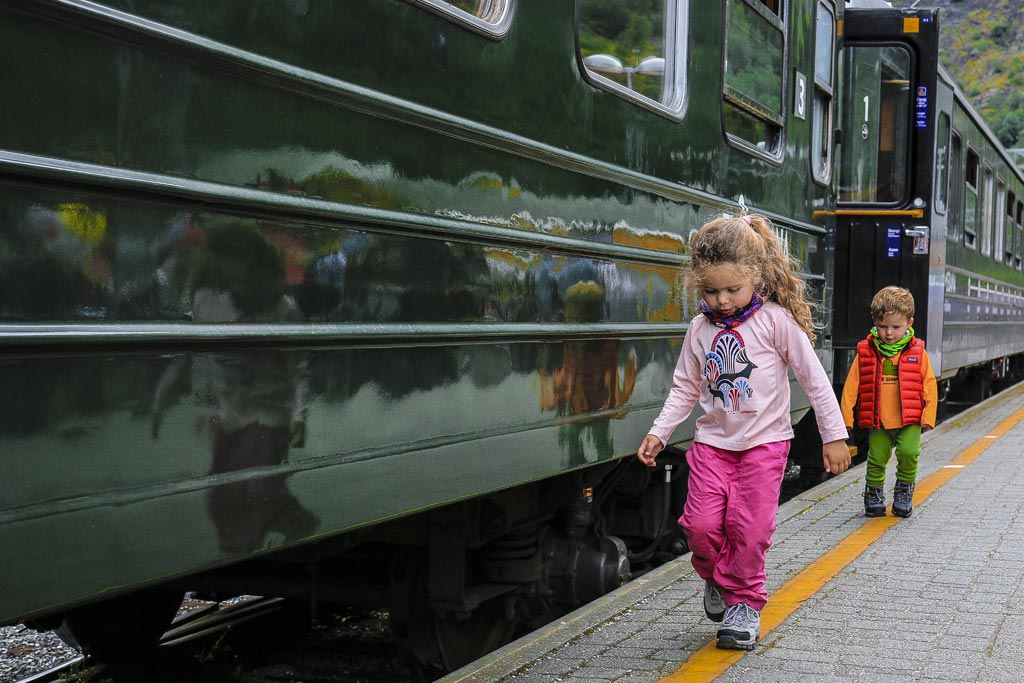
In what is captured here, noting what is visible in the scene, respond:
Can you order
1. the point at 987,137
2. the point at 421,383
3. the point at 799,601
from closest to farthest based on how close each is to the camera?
the point at 421,383, the point at 799,601, the point at 987,137

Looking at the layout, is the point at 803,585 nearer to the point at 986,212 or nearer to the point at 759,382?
the point at 759,382

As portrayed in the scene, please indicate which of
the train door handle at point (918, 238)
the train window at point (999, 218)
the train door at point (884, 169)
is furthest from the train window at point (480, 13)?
the train window at point (999, 218)

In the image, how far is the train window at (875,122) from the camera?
8.27m

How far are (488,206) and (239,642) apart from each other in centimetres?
261

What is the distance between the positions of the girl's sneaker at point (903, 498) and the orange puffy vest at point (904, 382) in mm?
316

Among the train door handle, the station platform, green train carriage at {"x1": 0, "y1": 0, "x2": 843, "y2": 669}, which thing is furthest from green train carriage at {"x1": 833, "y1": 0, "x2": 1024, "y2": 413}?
green train carriage at {"x1": 0, "y1": 0, "x2": 843, "y2": 669}

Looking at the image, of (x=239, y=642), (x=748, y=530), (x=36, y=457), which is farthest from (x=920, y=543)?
(x=36, y=457)

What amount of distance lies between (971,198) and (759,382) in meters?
9.73

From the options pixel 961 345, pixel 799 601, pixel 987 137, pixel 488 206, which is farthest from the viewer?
pixel 987 137

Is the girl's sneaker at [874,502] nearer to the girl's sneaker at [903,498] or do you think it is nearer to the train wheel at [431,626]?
the girl's sneaker at [903,498]

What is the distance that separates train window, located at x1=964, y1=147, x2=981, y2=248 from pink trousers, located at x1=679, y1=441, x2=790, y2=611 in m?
9.06

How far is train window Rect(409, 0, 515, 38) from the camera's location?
2961 millimetres

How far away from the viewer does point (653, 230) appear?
4254mm

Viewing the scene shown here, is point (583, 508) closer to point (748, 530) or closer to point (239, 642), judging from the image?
point (748, 530)
